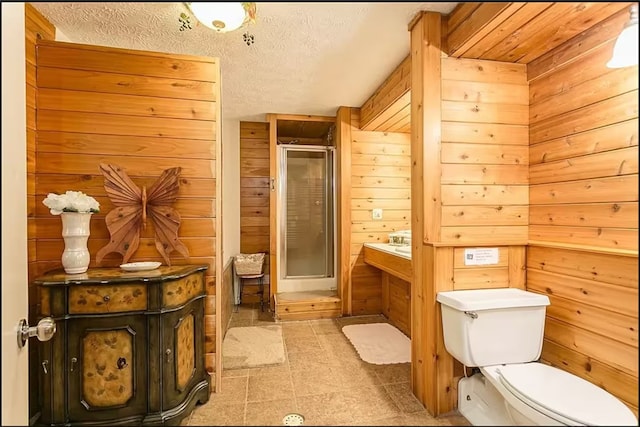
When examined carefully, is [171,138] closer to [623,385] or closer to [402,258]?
[402,258]

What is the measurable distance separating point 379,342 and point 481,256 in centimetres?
128

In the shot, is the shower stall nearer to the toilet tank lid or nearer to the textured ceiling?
the textured ceiling

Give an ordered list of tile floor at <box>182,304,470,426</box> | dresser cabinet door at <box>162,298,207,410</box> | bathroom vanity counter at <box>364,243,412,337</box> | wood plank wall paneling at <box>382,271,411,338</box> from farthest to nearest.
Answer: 1. wood plank wall paneling at <box>382,271,411,338</box>
2. bathroom vanity counter at <box>364,243,412,337</box>
3. dresser cabinet door at <box>162,298,207,410</box>
4. tile floor at <box>182,304,470,426</box>

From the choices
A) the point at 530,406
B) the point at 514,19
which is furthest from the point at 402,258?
the point at 514,19

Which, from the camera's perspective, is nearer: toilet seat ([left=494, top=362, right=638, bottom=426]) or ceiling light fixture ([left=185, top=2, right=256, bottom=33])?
toilet seat ([left=494, top=362, right=638, bottom=426])

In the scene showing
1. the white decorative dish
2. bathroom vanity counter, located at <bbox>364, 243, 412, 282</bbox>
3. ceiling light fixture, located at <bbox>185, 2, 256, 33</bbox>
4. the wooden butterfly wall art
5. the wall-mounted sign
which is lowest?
bathroom vanity counter, located at <bbox>364, 243, 412, 282</bbox>

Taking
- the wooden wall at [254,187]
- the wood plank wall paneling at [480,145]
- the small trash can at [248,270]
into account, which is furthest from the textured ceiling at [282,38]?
the small trash can at [248,270]

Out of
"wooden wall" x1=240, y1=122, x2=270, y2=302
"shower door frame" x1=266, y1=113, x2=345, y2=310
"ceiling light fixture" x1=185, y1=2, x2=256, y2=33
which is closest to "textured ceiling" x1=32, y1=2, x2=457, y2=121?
"ceiling light fixture" x1=185, y1=2, x2=256, y2=33

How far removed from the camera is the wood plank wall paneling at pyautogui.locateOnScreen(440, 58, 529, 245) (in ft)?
5.09

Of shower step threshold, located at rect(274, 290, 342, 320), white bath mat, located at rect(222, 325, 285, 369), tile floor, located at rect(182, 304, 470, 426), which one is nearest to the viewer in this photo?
tile floor, located at rect(182, 304, 470, 426)

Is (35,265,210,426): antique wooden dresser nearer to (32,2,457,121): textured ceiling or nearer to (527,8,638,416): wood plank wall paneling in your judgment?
(32,2,457,121): textured ceiling

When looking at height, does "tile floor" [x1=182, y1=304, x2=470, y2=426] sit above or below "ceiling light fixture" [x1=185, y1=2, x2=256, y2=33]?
below

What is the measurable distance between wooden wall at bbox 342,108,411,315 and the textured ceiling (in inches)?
27.6

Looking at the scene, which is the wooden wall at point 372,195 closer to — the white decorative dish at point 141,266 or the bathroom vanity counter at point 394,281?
the bathroom vanity counter at point 394,281
